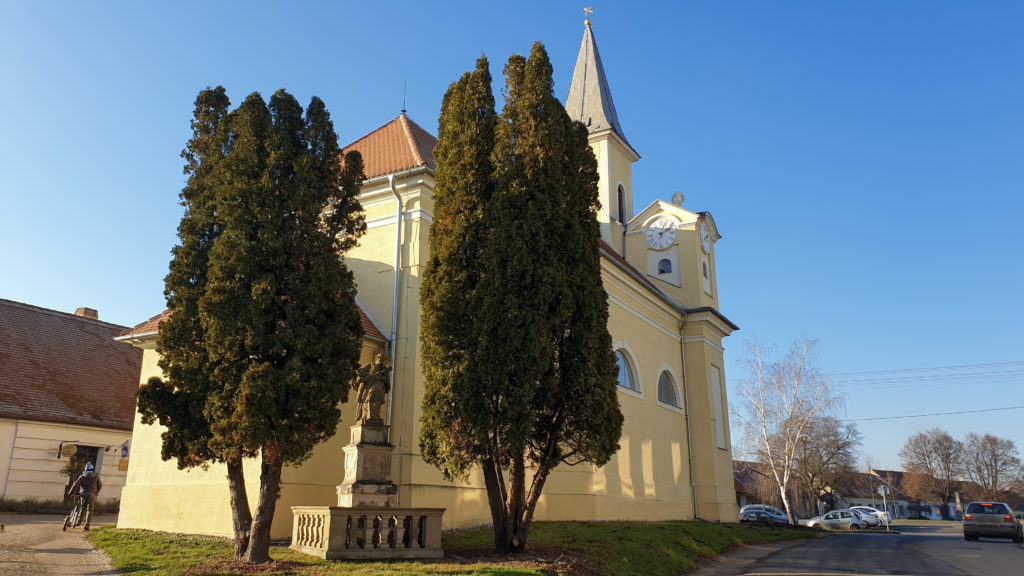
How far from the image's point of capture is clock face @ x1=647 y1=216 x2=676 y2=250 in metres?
29.1

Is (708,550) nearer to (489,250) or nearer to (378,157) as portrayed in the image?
(489,250)

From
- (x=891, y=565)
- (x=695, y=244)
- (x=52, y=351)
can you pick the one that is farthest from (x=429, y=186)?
(x=695, y=244)

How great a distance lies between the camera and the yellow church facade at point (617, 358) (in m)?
13.6

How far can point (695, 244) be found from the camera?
2858 cm

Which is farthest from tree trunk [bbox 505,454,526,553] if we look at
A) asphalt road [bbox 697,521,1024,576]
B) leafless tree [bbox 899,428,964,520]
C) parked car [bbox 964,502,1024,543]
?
leafless tree [bbox 899,428,964,520]

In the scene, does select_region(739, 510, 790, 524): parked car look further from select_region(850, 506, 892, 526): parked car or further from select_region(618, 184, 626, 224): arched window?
select_region(618, 184, 626, 224): arched window

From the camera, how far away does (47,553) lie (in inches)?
404

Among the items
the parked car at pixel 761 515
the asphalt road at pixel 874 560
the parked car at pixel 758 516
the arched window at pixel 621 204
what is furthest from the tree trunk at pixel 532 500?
the parked car at pixel 758 516

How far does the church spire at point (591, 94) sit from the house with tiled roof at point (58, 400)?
820 inches

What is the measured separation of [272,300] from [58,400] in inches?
533

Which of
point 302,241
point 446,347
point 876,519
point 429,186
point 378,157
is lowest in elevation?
point 876,519

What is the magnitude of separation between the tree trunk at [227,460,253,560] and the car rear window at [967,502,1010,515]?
22.5 m

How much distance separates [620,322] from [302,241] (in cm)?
1349

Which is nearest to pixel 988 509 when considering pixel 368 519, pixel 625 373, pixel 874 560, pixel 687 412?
pixel 687 412
